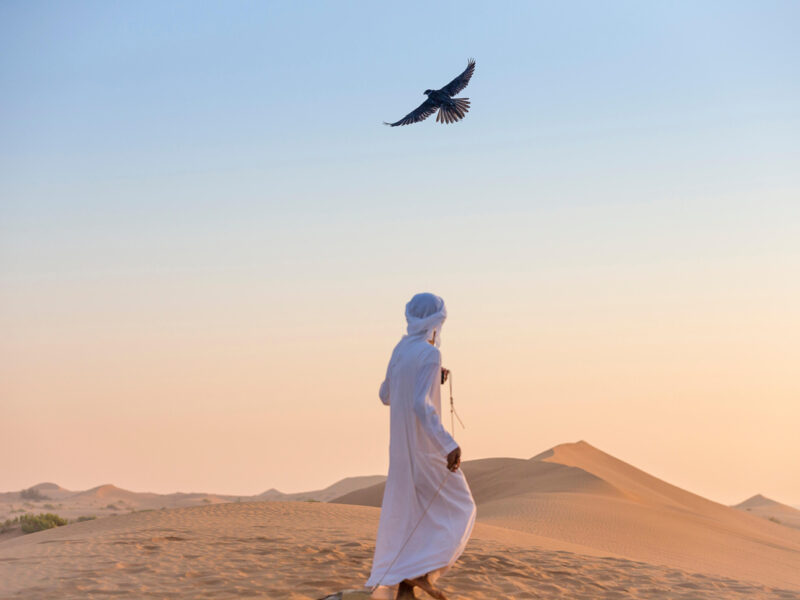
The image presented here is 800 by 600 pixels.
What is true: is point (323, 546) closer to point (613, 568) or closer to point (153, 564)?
point (153, 564)

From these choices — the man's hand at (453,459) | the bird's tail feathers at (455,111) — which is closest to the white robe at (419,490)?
the man's hand at (453,459)

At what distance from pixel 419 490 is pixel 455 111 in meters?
5.81

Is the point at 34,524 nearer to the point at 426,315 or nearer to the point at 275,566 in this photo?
the point at 275,566

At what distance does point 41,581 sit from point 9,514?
29.1m

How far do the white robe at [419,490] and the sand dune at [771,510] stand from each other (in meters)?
31.2

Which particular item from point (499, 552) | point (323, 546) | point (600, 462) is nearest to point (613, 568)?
point (499, 552)

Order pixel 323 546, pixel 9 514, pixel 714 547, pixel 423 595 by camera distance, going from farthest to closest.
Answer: pixel 9 514, pixel 714 547, pixel 323 546, pixel 423 595

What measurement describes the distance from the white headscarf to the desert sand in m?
2.34

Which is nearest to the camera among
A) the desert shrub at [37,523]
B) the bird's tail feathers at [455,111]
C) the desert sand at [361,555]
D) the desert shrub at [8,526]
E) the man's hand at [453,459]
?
the man's hand at [453,459]

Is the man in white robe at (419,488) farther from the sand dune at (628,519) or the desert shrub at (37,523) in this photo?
the desert shrub at (37,523)

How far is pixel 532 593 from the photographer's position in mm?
10672

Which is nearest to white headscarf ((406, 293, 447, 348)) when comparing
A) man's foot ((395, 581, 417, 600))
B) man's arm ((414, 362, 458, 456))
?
man's arm ((414, 362, 458, 456))

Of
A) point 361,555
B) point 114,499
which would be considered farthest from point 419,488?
point 114,499

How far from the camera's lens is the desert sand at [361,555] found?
1052cm
